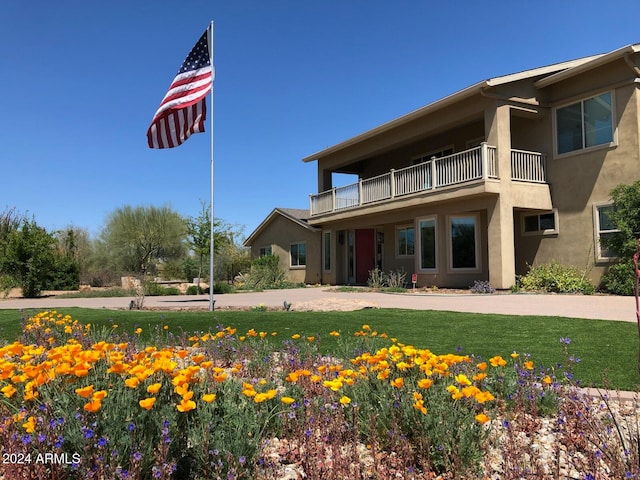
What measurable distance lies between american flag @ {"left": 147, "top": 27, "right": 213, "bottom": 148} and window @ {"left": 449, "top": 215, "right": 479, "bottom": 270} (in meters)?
10.2

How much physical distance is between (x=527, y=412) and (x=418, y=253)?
1557cm

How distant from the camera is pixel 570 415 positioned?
135 inches

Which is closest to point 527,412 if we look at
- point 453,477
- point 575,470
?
point 575,470

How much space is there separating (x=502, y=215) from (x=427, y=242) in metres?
4.07

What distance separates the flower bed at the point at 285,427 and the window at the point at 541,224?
44.2 ft

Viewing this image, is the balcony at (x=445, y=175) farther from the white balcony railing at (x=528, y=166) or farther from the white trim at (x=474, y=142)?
the white trim at (x=474, y=142)

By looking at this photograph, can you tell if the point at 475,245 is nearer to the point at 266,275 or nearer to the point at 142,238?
the point at 266,275

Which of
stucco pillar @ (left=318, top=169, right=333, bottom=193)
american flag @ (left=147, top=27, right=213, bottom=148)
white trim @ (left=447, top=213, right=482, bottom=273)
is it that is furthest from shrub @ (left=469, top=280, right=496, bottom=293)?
stucco pillar @ (left=318, top=169, right=333, bottom=193)

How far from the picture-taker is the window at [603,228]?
45.7 ft

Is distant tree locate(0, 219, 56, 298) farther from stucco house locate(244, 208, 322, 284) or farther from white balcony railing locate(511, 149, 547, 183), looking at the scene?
white balcony railing locate(511, 149, 547, 183)

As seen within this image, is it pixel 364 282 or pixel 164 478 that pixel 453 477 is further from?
pixel 364 282

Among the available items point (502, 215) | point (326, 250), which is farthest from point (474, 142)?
point (326, 250)

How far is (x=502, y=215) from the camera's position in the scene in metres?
15.0

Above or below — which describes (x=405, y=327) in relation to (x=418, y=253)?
below
